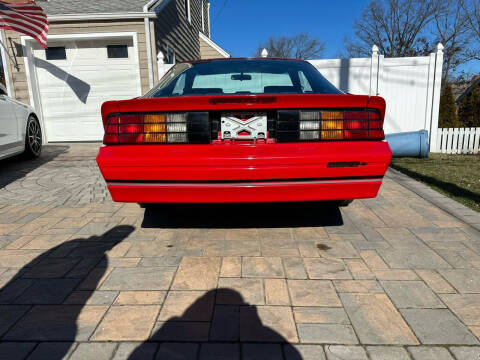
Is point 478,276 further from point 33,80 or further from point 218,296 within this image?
point 33,80

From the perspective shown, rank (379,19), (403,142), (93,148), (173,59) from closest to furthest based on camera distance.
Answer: (403,142) → (93,148) → (173,59) → (379,19)

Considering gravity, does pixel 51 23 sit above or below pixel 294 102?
above

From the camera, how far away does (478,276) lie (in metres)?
2.27

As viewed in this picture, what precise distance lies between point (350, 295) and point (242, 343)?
775 mm

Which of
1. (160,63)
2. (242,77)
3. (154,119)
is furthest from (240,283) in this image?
(160,63)

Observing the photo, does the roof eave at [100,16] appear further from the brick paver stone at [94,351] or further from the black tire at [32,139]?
the brick paver stone at [94,351]

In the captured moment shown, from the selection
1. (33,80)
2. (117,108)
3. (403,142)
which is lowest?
(403,142)

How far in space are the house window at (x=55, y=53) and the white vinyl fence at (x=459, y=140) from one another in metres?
9.77

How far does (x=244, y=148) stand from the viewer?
7.75ft

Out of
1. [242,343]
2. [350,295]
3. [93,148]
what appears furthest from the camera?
[93,148]

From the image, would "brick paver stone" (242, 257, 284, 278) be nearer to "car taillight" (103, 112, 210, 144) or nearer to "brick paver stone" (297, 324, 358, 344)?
"brick paver stone" (297, 324, 358, 344)

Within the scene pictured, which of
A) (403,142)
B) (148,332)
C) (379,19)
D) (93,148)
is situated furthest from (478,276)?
(379,19)

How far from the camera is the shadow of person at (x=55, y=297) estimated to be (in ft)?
5.66

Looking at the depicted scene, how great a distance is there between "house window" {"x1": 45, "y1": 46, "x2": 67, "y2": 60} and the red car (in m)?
7.64
